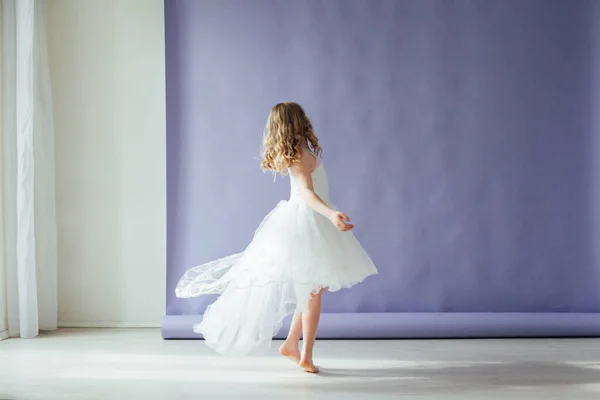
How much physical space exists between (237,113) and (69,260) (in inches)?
54.5

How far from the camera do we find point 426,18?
14.0ft

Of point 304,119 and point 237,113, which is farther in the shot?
point 237,113

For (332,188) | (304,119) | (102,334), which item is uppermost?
(304,119)

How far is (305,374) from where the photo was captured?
10.5 ft

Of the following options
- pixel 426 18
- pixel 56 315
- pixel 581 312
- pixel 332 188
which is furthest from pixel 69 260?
pixel 581 312

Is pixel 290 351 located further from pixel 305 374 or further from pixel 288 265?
pixel 288 265

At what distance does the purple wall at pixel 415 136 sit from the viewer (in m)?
4.24

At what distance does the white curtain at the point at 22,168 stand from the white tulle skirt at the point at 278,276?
135cm

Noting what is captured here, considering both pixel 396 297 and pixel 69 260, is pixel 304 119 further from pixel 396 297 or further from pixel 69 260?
pixel 69 260

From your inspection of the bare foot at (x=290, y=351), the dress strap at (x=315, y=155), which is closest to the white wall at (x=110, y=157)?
the bare foot at (x=290, y=351)

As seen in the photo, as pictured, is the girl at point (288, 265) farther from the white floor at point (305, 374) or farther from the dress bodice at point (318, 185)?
the white floor at point (305, 374)

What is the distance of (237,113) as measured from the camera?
425 centimetres

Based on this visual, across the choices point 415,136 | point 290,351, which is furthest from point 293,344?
point 415,136

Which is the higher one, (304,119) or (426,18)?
(426,18)
